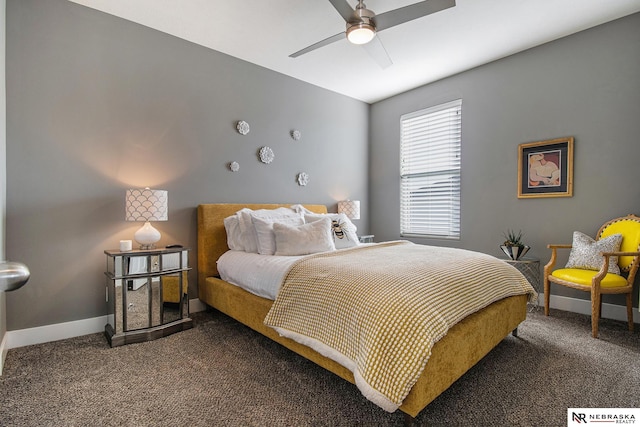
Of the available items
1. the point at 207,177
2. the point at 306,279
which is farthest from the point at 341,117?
the point at 306,279

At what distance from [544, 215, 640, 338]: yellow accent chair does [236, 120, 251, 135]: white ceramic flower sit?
3512mm

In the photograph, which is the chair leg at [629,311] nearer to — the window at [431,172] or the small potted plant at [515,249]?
the small potted plant at [515,249]

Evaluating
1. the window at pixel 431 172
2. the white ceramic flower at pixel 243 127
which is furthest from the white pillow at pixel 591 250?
the white ceramic flower at pixel 243 127

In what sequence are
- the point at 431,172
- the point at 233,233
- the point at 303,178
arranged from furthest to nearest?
1. the point at 431,172
2. the point at 303,178
3. the point at 233,233

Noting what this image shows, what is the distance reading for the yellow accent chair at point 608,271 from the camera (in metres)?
2.63

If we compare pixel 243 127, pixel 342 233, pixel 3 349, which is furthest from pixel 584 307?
pixel 3 349

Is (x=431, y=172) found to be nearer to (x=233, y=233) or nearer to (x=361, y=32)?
(x=361, y=32)

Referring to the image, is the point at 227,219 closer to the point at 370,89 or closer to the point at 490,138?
the point at 370,89

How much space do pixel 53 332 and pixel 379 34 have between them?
3992mm

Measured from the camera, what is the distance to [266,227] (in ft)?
9.95

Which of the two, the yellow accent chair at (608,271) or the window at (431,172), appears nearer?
the yellow accent chair at (608,271)

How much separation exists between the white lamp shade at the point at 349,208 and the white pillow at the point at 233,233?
1837mm

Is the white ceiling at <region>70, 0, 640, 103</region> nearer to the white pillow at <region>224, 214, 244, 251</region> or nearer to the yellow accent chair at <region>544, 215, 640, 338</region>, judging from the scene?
the white pillow at <region>224, 214, 244, 251</region>

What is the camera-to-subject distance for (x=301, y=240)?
2.91 metres
